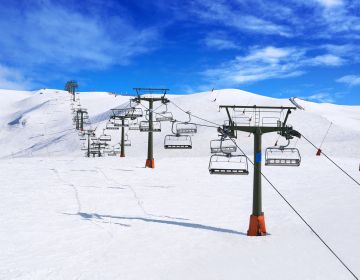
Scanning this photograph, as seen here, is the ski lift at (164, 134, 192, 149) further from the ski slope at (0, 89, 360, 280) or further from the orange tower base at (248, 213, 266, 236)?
the orange tower base at (248, 213, 266, 236)

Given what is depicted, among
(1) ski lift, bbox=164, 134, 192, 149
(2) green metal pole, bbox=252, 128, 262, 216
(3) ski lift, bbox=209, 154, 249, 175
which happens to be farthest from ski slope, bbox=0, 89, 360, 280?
(1) ski lift, bbox=164, 134, 192, 149

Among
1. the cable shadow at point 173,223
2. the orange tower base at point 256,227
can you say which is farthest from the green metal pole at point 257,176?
the cable shadow at point 173,223

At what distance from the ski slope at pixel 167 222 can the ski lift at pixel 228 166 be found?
1.62 metres

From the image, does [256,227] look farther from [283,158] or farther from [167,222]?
[283,158]

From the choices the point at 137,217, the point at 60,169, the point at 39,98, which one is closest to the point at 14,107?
the point at 39,98

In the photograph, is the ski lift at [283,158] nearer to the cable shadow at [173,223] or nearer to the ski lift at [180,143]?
the cable shadow at [173,223]

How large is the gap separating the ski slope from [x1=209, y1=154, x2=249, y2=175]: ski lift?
162 centimetres

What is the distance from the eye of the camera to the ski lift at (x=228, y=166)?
50.5ft

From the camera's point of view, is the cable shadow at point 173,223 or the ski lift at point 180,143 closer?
the cable shadow at point 173,223

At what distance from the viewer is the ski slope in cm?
1092

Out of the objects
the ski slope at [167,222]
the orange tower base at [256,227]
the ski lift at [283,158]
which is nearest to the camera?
the ski slope at [167,222]

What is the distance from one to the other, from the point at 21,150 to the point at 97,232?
252 ft

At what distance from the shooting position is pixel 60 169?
30.6 meters

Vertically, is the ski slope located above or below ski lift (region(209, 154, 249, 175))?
below
